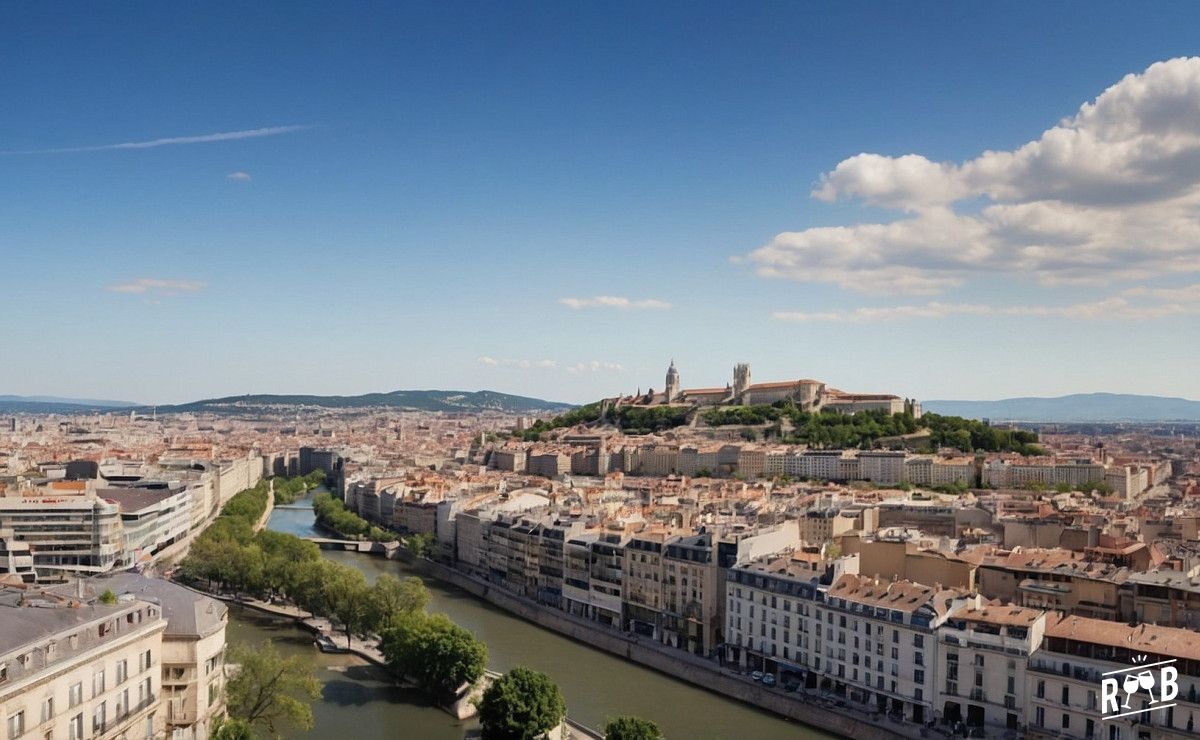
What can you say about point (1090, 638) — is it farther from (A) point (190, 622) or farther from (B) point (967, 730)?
(A) point (190, 622)

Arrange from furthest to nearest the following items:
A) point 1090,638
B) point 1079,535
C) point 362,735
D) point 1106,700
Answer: point 1079,535
point 362,735
point 1090,638
point 1106,700

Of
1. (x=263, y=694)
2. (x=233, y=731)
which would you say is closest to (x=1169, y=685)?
(x=233, y=731)

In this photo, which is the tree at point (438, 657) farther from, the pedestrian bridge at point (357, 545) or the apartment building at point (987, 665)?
the pedestrian bridge at point (357, 545)

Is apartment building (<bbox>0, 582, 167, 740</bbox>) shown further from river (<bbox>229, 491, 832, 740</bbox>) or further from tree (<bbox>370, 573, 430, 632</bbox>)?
tree (<bbox>370, 573, 430, 632</bbox>)

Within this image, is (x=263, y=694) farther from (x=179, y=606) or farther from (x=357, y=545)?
(x=357, y=545)

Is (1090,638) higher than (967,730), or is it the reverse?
(1090,638)

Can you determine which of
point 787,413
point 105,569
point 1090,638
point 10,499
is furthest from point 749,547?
point 787,413

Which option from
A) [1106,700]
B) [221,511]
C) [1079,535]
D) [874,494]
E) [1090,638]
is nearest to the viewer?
[1106,700]
